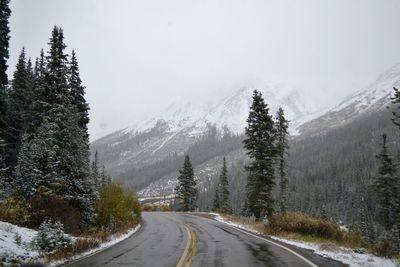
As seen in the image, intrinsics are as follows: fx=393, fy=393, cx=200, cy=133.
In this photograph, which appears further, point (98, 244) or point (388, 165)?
point (388, 165)

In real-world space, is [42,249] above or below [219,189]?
below

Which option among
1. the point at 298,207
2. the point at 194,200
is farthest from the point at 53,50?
the point at 298,207

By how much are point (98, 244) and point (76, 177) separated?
29.9 ft

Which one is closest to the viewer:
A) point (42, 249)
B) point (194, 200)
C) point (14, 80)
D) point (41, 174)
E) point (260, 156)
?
point (42, 249)

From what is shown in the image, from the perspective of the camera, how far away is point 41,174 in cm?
1997

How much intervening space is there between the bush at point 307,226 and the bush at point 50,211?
11241 mm

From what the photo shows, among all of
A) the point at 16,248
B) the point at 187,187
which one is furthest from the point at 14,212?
the point at 187,187

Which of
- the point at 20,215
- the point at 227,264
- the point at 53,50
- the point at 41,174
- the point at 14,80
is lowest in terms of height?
the point at 227,264

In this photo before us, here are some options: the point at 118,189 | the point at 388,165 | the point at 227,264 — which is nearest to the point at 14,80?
the point at 118,189

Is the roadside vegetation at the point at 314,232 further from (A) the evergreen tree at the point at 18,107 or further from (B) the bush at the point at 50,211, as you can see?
(A) the evergreen tree at the point at 18,107

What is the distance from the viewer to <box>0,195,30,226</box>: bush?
16.1 metres

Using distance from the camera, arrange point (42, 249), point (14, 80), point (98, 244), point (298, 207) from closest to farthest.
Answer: point (42, 249) → point (98, 244) → point (14, 80) → point (298, 207)

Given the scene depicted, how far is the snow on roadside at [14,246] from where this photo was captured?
1086 cm

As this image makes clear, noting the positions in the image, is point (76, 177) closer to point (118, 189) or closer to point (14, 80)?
point (118, 189)
